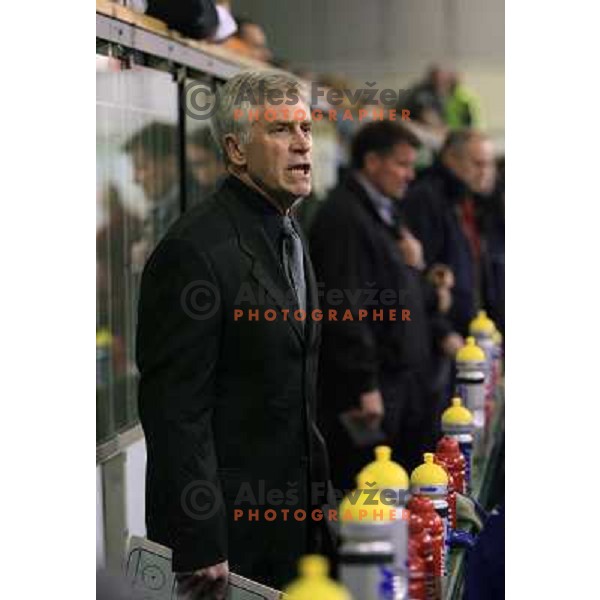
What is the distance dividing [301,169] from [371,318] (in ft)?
2.31

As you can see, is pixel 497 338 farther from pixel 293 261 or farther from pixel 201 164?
pixel 293 261

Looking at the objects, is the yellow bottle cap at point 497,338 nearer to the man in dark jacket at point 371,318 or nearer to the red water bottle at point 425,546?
the man in dark jacket at point 371,318

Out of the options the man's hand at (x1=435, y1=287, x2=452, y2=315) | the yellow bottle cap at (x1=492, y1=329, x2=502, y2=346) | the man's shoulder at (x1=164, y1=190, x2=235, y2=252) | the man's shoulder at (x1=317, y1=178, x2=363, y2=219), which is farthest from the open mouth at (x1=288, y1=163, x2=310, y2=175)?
the man's hand at (x1=435, y1=287, x2=452, y2=315)

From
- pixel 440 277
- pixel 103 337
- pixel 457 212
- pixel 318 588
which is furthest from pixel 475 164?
pixel 318 588

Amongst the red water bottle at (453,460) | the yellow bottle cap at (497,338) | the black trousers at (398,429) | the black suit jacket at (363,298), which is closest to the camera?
the red water bottle at (453,460)

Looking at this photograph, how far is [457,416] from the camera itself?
299 centimetres

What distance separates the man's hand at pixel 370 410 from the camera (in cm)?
346

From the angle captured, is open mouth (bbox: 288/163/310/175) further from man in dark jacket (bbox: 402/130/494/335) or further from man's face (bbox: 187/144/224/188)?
man in dark jacket (bbox: 402/130/494/335)

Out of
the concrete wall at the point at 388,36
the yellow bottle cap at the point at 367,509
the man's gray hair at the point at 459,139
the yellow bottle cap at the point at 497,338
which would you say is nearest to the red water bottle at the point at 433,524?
the yellow bottle cap at the point at 367,509

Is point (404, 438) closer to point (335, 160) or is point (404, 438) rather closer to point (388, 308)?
point (388, 308)
